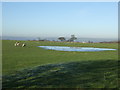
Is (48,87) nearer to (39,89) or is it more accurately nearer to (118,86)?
(39,89)

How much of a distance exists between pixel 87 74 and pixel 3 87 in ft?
12.7

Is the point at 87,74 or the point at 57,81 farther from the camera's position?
the point at 87,74

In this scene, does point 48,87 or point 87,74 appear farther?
point 87,74

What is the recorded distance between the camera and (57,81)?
568 centimetres

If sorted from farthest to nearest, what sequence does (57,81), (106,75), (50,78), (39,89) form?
(106,75), (50,78), (57,81), (39,89)

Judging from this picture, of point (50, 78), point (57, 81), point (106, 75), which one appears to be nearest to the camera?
point (57, 81)

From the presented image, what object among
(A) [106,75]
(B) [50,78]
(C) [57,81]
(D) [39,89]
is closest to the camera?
(D) [39,89]

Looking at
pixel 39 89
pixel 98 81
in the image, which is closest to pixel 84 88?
pixel 98 81

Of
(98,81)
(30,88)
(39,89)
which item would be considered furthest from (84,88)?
(30,88)

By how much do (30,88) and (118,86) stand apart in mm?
3382

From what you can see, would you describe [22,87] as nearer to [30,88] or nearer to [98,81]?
[30,88]

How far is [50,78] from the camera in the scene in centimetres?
606

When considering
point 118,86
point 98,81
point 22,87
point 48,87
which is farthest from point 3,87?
point 118,86

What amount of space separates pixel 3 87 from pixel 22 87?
72 centimetres
